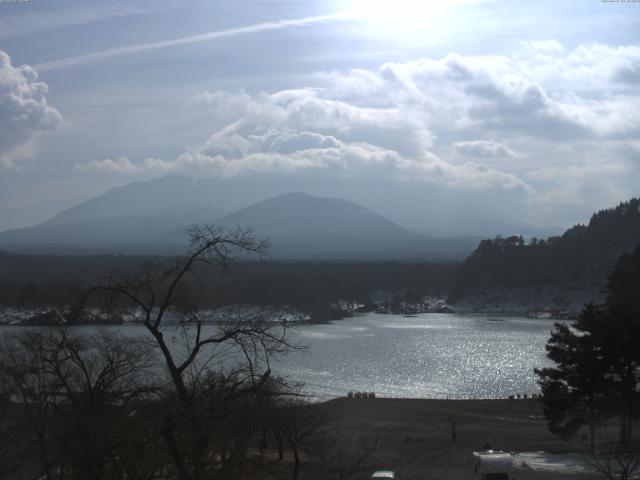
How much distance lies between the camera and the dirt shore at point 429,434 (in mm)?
17188

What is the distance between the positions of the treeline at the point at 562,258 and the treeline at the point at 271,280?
8689 mm

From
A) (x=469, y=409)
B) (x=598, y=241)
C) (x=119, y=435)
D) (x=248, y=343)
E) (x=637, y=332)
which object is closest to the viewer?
(x=119, y=435)

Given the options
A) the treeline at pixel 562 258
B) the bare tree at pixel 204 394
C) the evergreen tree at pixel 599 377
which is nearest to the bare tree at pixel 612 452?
the evergreen tree at pixel 599 377

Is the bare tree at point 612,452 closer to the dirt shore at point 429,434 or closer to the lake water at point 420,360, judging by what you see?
A: the dirt shore at point 429,434

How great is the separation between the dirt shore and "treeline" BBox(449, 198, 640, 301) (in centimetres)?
7144

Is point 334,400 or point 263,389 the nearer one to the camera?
point 263,389

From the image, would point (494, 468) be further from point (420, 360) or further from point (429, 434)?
point (420, 360)

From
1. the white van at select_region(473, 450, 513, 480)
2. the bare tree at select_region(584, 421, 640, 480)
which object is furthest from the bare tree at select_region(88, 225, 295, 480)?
the white van at select_region(473, 450, 513, 480)

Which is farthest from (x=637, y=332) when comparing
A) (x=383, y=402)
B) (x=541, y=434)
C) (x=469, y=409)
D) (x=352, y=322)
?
(x=352, y=322)

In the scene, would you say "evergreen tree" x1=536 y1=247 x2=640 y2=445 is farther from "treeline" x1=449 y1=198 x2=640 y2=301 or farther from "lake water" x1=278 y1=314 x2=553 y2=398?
"treeline" x1=449 y1=198 x2=640 y2=301

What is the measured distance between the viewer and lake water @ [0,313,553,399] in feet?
113

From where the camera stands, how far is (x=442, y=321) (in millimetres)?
77812

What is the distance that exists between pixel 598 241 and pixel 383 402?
79983mm

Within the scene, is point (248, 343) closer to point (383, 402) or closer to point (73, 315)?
point (73, 315)
